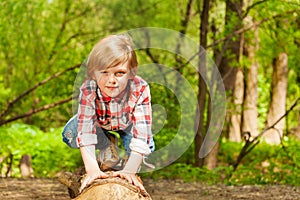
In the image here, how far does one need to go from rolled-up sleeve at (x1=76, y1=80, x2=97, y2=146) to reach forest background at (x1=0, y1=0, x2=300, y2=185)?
454 centimetres

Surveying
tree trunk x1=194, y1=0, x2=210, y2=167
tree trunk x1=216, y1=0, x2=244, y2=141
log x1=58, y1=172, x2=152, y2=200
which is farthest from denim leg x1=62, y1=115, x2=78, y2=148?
tree trunk x1=216, y1=0, x2=244, y2=141

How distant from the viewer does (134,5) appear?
45.7 ft

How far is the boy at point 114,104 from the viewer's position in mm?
4012

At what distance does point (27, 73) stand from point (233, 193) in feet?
24.4

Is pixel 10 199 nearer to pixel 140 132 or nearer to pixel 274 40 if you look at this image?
pixel 140 132

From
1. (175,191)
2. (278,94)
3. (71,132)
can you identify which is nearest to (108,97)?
(71,132)

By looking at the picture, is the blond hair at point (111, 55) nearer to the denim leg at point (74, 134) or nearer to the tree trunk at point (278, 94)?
the denim leg at point (74, 134)

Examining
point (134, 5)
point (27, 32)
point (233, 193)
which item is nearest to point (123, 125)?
point (233, 193)

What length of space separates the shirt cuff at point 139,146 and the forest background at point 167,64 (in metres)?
4.43

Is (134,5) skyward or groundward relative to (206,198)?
skyward

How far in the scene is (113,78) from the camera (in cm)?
401

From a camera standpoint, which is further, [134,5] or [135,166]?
[134,5]

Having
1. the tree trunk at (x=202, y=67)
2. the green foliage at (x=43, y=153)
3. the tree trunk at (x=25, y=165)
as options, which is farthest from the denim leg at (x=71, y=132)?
the tree trunk at (x=25, y=165)

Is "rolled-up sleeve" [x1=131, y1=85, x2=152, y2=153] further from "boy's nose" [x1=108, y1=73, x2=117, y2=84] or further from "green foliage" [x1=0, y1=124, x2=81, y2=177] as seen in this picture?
"green foliage" [x1=0, y1=124, x2=81, y2=177]
